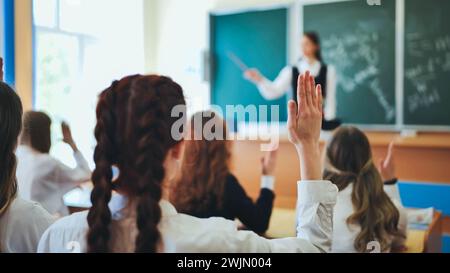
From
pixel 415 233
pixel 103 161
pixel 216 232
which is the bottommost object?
pixel 415 233

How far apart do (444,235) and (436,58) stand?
150cm

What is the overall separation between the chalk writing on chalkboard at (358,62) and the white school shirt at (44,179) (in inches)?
74.3

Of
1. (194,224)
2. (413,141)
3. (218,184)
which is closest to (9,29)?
(194,224)

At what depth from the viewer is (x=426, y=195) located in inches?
47.7

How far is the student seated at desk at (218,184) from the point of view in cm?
105

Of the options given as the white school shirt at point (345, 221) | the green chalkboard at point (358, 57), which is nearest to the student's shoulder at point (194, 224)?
the white school shirt at point (345, 221)

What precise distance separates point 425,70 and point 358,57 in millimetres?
387

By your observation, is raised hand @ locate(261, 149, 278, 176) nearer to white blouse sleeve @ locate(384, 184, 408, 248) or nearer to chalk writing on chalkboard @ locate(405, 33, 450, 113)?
white blouse sleeve @ locate(384, 184, 408, 248)

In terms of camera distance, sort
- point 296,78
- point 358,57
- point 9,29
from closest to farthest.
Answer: point 9,29
point 296,78
point 358,57

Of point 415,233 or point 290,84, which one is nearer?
point 415,233

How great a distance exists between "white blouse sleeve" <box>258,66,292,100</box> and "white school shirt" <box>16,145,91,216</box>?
1.82ft

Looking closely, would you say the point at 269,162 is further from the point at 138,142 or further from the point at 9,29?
the point at 9,29

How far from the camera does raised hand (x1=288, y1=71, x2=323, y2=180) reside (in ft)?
2.68
